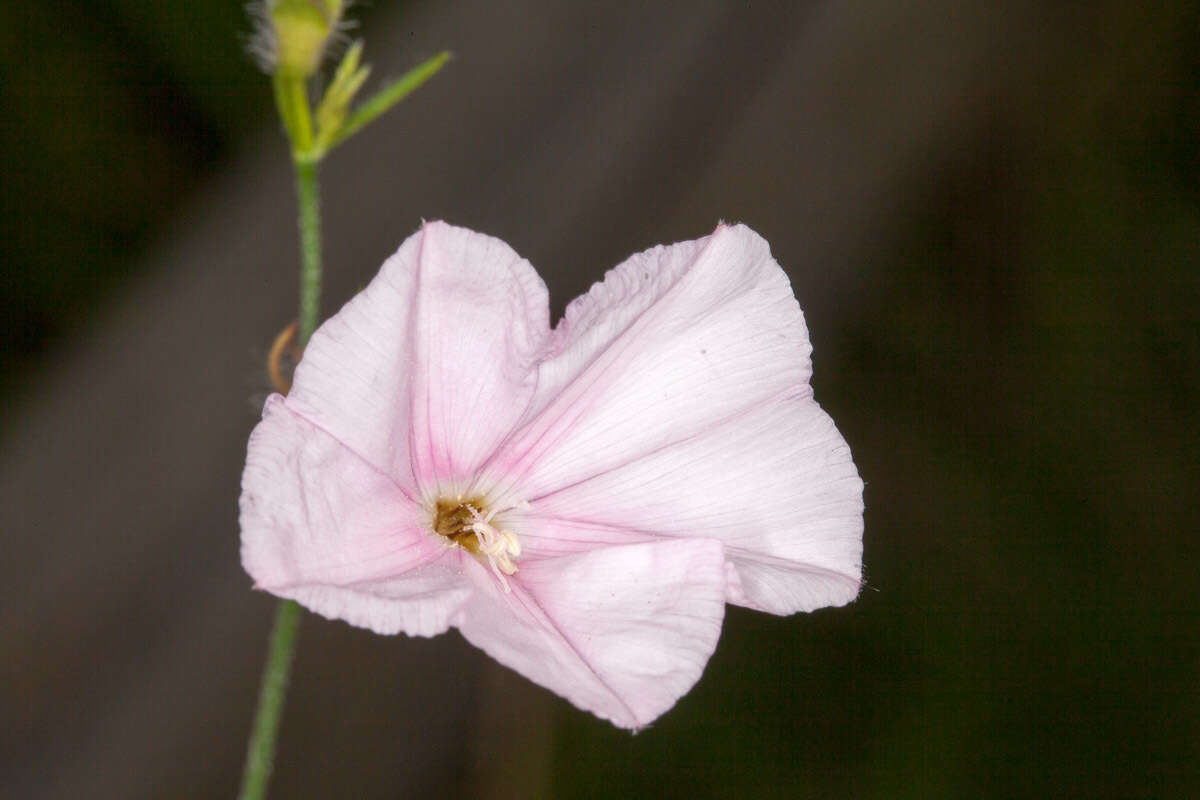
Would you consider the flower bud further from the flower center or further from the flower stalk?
the flower center

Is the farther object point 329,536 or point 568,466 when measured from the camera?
point 568,466

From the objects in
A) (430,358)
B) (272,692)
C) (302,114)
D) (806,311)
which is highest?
(806,311)

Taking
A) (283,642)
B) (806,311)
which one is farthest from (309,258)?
(806,311)

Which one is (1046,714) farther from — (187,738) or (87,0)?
(87,0)

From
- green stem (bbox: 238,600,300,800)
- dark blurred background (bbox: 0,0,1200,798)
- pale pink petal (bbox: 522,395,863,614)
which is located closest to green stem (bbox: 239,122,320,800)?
green stem (bbox: 238,600,300,800)

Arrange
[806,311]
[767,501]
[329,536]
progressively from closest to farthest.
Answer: [329,536] → [767,501] → [806,311]

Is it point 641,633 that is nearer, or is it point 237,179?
point 641,633

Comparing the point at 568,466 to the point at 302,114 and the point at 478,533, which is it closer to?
the point at 478,533

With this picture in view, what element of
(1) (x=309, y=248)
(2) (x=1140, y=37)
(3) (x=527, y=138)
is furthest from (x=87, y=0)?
(2) (x=1140, y=37)
